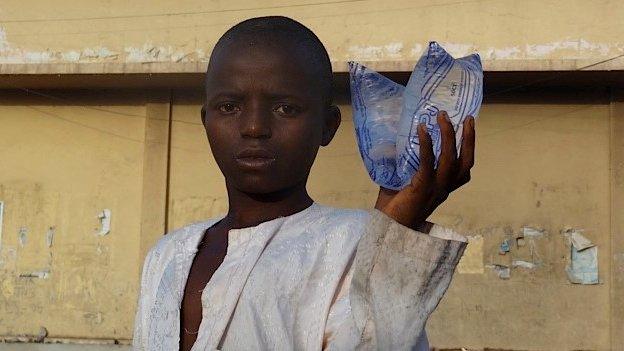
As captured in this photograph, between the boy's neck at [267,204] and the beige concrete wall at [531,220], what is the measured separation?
7430mm

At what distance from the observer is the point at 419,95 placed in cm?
141

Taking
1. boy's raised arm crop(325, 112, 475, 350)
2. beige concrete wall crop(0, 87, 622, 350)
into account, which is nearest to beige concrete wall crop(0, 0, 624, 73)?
beige concrete wall crop(0, 87, 622, 350)

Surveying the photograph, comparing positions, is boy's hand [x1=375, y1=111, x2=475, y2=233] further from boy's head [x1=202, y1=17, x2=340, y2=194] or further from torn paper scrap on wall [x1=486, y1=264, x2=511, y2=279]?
torn paper scrap on wall [x1=486, y1=264, x2=511, y2=279]

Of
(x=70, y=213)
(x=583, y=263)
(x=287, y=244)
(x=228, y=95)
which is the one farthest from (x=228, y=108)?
(x=70, y=213)

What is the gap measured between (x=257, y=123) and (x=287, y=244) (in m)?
0.22

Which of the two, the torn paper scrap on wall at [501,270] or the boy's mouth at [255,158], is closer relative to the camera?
the boy's mouth at [255,158]

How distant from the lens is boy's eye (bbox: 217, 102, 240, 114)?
5.08 ft

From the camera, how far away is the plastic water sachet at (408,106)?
1377 millimetres

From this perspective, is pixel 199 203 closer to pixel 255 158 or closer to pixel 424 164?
pixel 255 158

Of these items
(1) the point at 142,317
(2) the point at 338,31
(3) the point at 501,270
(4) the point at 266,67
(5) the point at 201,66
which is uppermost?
(2) the point at 338,31

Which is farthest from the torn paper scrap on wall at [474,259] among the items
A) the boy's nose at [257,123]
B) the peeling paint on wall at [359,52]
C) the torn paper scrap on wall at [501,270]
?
the boy's nose at [257,123]

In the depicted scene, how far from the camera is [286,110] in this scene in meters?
1.52

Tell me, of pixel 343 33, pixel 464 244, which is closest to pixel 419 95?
pixel 464 244

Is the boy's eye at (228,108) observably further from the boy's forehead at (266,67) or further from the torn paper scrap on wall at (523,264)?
the torn paper scrap on wall at (523,264)
